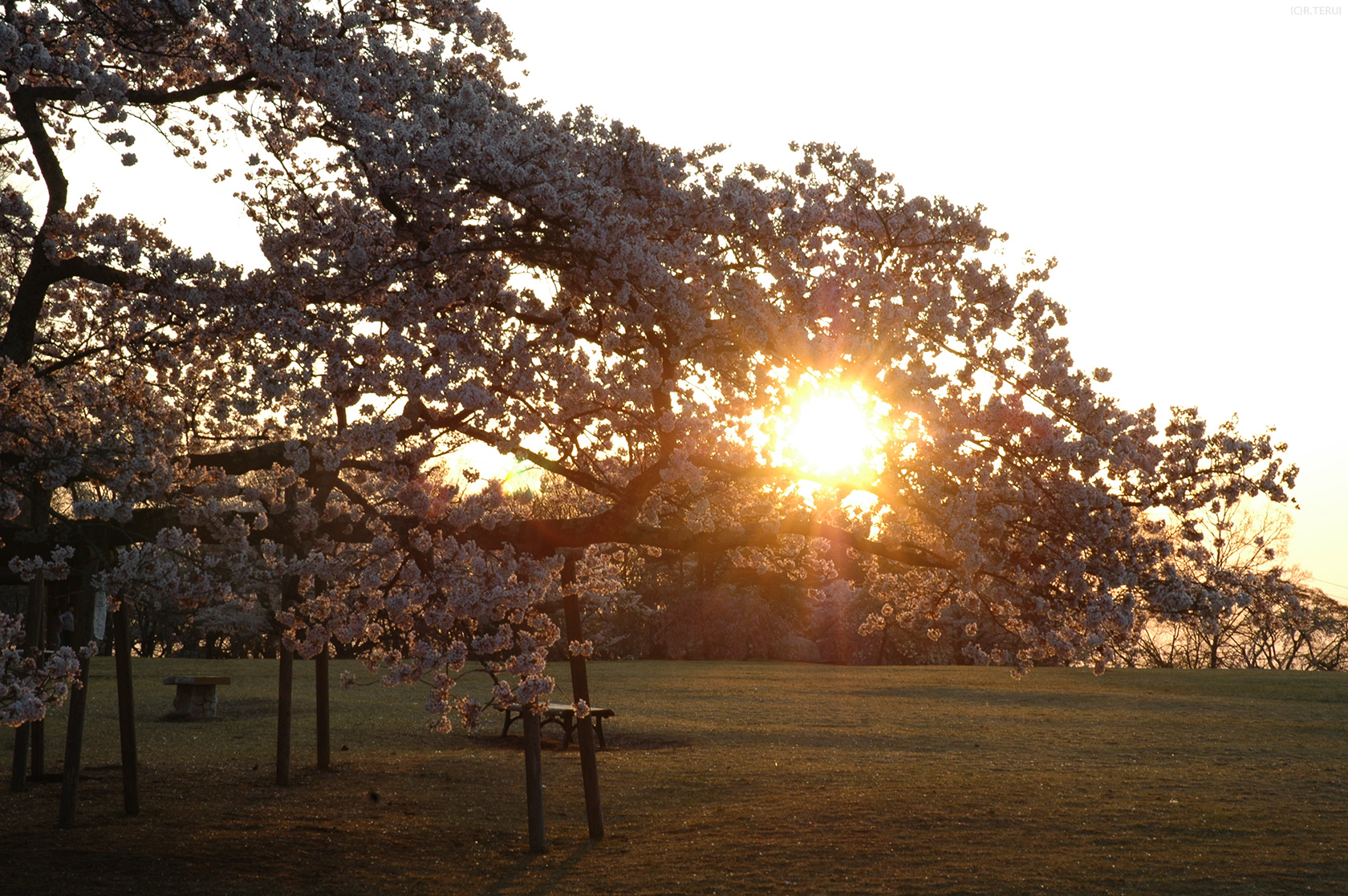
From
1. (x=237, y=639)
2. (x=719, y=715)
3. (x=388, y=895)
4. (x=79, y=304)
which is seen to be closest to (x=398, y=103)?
(x=79, y=304)

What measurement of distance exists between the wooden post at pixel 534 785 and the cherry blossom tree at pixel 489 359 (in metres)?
1.07

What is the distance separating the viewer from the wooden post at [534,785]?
12273 mm

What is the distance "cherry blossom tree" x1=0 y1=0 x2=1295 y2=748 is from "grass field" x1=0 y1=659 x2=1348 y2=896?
7.32 feet

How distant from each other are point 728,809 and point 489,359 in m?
7.27

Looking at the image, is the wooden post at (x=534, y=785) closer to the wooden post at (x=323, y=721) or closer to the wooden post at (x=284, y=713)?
the wooden post at (x=284, y=713)

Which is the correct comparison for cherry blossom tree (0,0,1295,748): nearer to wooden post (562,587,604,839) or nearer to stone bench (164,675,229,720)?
wooden post (562,587,604,839)

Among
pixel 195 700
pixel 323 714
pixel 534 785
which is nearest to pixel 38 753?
pixel 323 714

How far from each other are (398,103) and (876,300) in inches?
194

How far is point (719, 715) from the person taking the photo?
88.4ft

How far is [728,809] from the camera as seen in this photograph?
1488 cm

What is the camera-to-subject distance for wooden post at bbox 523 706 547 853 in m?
12.3

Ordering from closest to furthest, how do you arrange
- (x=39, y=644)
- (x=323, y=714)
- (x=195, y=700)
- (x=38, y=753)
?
(x=39, y=644), (x=38, y=753), (x=323, y=714), (x=195, y=700)

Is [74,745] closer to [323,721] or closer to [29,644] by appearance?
[29,644]

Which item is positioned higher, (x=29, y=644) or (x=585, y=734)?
(x=29, y=644)
